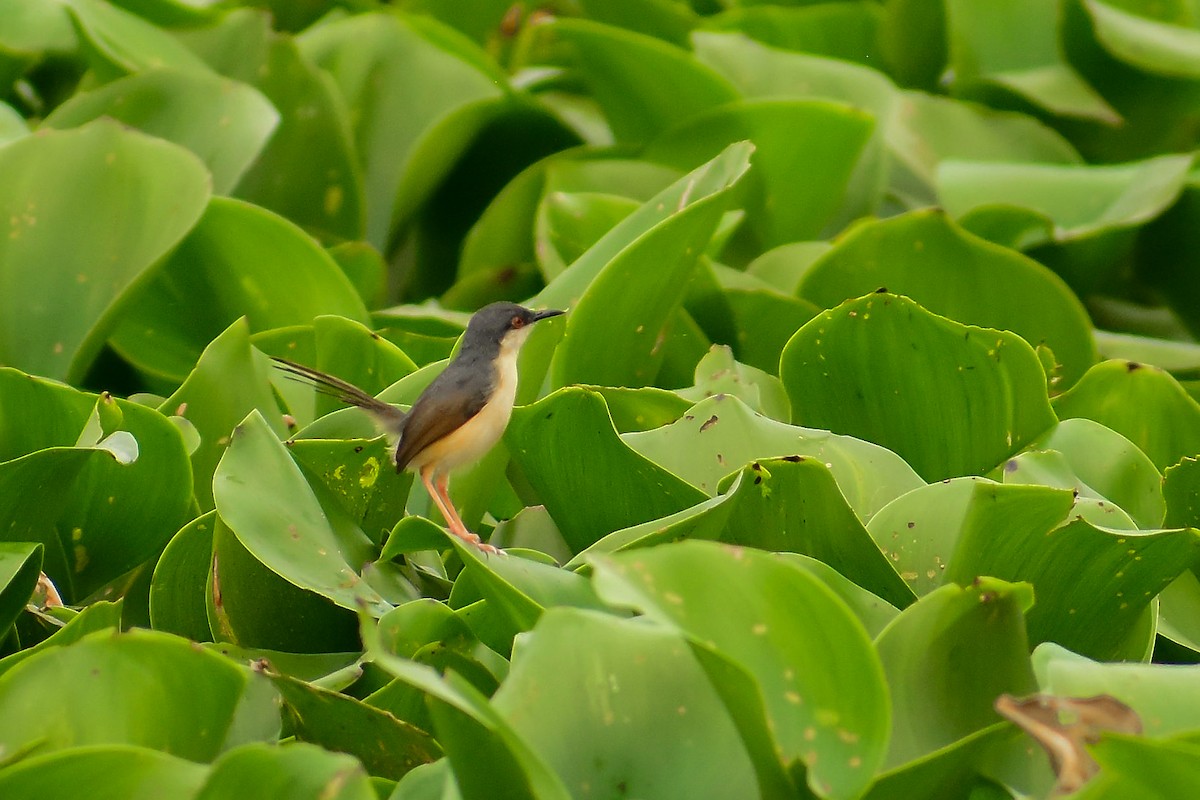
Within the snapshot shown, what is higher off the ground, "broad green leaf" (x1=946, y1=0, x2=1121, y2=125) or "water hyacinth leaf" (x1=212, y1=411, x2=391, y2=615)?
"water hyacinth leaf" (x1=212, y1=411, x2=391, y2=615)

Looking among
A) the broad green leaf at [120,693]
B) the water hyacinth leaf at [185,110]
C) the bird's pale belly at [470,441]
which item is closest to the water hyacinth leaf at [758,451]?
the bird's pale belly at [470,441]

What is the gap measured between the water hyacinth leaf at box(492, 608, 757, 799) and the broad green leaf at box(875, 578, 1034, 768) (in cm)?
17

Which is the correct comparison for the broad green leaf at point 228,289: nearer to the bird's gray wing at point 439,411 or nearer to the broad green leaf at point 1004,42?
the bird's gray wing at point 439,411

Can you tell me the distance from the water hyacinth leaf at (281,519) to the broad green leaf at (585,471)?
24 cm

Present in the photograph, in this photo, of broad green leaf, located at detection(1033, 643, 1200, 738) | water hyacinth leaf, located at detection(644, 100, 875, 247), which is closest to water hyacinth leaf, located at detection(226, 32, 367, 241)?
water hyacinth leaf, located at detection(644, 100, 875, 247)

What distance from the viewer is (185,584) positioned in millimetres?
1721

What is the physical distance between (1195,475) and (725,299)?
0.82 metres

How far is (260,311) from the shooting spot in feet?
7.88

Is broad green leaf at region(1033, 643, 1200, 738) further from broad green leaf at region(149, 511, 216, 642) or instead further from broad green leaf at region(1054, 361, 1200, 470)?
broad green leaf at region(149, 511, 216, 642)

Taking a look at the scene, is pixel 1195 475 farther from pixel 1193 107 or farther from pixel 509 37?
pixel 509 37

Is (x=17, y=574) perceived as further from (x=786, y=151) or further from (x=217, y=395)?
(x=786, y=151)

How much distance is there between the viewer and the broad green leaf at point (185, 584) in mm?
1684

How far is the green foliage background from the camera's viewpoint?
125 cm

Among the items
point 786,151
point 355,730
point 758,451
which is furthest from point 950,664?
point 786,151
